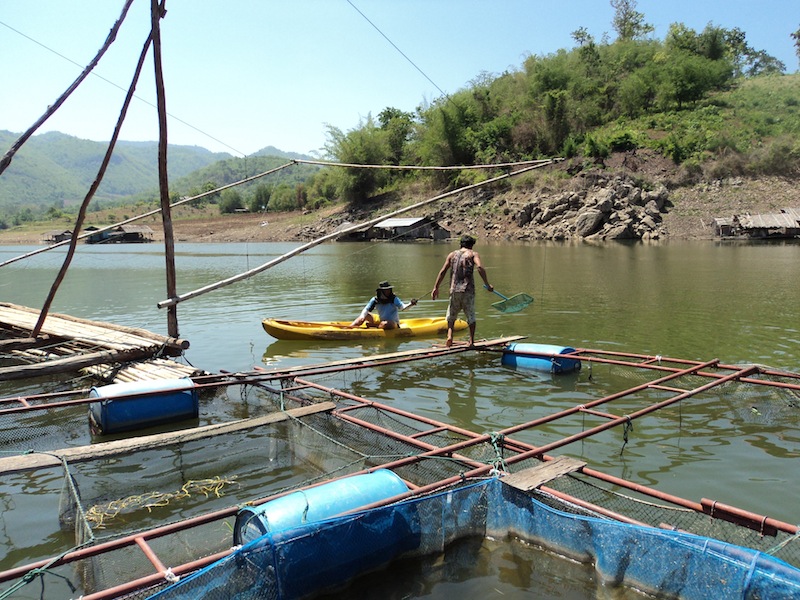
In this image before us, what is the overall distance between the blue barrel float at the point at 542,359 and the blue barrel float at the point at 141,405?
236 inches

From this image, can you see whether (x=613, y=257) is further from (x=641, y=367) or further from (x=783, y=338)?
(x=641, y=367)

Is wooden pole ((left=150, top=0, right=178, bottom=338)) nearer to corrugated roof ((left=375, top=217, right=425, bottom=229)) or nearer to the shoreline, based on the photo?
the shoreline

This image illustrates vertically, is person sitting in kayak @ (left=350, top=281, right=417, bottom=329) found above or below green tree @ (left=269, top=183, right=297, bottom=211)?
below

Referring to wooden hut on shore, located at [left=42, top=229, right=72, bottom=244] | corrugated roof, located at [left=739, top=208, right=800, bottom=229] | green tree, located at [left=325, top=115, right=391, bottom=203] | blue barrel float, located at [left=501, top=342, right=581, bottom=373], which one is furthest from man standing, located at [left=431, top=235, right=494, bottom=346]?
green tree, located at [left=325, top=115, right=391, bottom=203]

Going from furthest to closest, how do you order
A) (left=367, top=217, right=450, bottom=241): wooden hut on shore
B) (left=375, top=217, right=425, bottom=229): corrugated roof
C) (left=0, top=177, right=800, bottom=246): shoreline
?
(left=367, top=217, right=450, bottom=241): wooden hut on shore, (left=375, top=217, right=425, bottom=229): corrugated roof, (left=0, top=177, right=800, bottom=246): shoreline

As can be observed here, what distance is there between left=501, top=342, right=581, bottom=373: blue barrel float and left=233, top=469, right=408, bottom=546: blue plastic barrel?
652cm

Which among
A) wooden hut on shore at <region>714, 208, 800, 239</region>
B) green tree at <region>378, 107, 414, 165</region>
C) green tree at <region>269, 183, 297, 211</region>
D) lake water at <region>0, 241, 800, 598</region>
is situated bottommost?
lake water at <region>0, 241, 800, 598</region>

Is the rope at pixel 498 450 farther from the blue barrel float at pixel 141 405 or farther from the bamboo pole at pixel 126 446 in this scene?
the blue barrel float at pixel 141 405

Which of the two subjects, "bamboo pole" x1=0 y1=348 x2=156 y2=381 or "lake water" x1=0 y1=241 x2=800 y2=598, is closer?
"lake water" x1=0 y1=241 x2=800 y2=598

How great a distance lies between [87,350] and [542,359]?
28.6ft

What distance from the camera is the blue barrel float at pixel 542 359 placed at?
1104 centimetres

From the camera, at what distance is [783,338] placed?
13.8 meters

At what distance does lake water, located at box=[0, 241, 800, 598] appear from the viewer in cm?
628

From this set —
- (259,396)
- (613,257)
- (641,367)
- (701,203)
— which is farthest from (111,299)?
(701,203)
